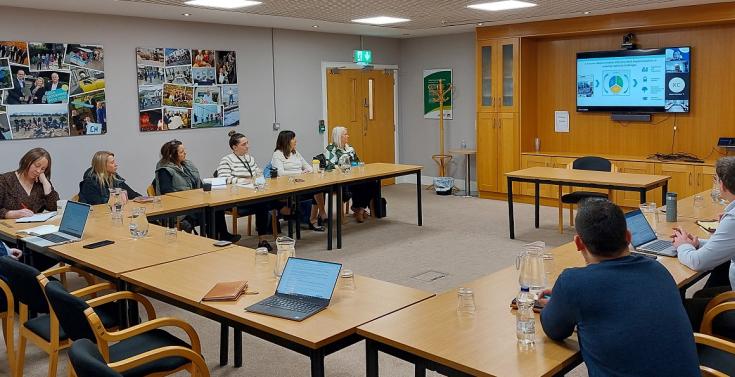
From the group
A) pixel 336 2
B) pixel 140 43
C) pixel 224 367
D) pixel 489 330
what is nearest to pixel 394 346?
pixel 489 330

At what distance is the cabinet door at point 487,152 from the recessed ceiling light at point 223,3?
4.08 metres

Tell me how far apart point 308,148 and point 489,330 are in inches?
296

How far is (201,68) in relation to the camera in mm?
8258

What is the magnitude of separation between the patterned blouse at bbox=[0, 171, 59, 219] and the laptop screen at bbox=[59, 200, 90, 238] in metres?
0.88

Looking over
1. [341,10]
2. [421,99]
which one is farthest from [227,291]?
[421,99]

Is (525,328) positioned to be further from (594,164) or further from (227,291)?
(594,164)

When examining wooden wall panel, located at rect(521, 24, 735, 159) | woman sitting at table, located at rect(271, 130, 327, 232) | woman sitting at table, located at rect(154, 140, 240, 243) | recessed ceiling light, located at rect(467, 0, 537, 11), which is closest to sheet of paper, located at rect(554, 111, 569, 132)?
wooden wall panel, located at rect(521, 24, 735, 159)

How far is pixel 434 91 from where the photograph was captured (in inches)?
417

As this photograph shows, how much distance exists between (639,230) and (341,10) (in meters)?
4.57

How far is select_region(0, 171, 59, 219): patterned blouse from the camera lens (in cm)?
496

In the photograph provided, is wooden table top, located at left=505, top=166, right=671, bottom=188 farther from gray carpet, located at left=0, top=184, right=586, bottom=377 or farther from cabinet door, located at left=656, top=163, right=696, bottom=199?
cabinet door, located at left=656, top=163, right=696, bottom=199

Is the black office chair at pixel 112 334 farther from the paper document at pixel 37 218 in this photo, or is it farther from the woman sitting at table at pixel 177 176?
the woman sitting at table at pixel 177 176

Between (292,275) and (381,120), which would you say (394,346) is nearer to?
(292,275)

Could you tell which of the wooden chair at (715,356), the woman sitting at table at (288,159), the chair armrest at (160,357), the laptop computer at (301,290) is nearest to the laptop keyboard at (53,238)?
the chair armrest at (160,357)
